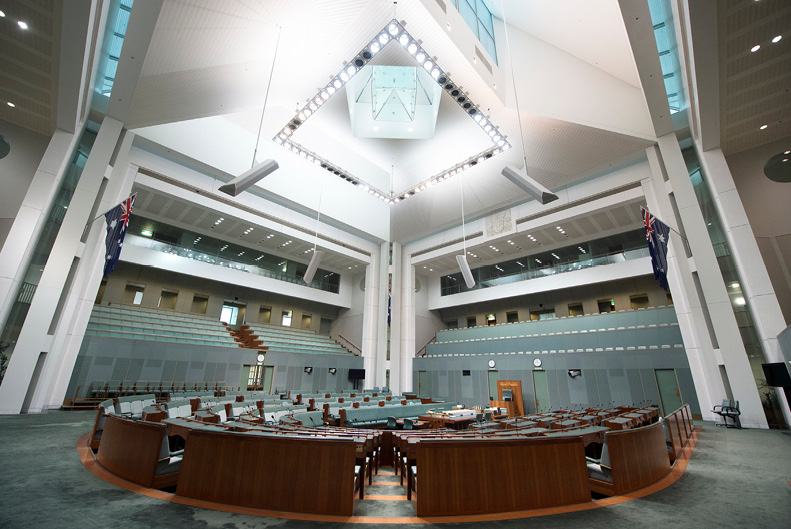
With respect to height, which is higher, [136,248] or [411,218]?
[411,218]

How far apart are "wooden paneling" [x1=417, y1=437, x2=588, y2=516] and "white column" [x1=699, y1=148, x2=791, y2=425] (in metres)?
8.83

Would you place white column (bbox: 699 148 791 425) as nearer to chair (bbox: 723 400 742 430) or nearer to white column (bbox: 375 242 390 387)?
chair (bbox: 723 400 742 430)

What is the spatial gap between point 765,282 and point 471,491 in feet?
34.7

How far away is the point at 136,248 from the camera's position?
16.1m

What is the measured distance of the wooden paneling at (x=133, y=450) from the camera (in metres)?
3.24

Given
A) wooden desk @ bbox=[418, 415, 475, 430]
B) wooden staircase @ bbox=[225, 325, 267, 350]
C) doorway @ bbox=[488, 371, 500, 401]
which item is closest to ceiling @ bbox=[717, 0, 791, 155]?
wooden desk @ bbox=[418, 415, 475, 430]

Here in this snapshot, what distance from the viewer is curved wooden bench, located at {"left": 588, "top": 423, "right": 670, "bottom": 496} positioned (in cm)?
336

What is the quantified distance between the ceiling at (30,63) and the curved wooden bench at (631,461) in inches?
452

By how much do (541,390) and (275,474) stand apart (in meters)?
14.8

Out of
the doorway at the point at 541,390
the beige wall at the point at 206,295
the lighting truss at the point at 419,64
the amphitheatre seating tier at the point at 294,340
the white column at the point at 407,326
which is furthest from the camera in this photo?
the white column at the point at 407,326

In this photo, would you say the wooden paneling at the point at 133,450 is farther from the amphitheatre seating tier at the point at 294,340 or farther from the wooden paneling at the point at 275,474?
the amphitheatre seating tier at the point at 294,340

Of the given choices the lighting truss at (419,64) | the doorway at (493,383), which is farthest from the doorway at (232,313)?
the doorway at (493,383)

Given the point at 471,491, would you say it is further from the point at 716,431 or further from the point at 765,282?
the point at 765,282

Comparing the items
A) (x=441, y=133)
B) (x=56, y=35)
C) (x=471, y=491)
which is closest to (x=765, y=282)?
(x=471, y=491)
